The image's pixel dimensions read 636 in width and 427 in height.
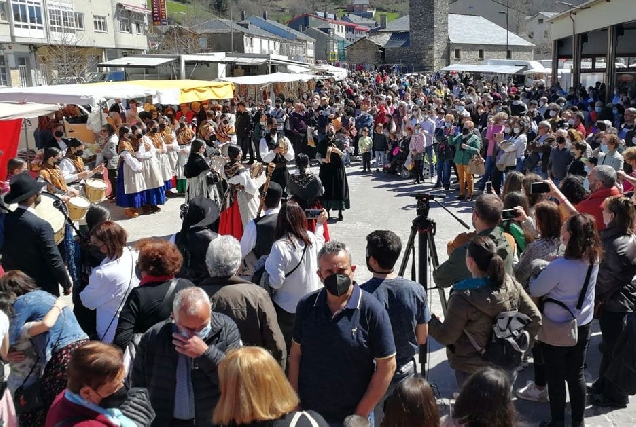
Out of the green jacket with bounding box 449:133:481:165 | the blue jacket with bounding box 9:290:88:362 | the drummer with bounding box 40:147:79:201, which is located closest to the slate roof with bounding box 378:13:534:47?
the green jacket with bounding box 449:133:481:165

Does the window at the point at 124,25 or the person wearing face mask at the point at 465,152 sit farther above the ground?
the window at the point at 124,25

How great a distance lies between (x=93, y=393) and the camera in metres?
2.61

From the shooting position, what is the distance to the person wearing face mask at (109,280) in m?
4.09

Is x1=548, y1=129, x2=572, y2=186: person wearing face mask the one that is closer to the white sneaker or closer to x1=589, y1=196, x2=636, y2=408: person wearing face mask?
x1=589, y1=196, x2=636, y2=408: person wearing face mask

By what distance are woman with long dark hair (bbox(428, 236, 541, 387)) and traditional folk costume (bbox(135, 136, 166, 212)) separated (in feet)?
28.3

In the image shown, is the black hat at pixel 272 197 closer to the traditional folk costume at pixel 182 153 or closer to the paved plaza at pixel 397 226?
the paved plaza at pixel 397 226

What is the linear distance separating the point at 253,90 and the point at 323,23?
9769 centimetres

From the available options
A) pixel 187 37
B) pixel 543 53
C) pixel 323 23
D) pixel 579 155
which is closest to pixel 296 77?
pixel 579 155

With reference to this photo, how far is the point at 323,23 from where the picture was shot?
399 feet

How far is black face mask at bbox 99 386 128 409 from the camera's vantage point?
2623mm

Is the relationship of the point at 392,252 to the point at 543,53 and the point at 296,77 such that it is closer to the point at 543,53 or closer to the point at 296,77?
the point at 296,77

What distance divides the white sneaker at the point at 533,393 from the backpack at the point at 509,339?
1454mm

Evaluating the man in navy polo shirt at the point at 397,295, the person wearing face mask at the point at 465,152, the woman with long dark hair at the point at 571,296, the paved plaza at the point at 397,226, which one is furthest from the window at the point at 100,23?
the woman with long dark hair at the point at 571,296

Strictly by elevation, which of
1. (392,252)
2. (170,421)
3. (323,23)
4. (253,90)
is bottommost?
(170,421)
